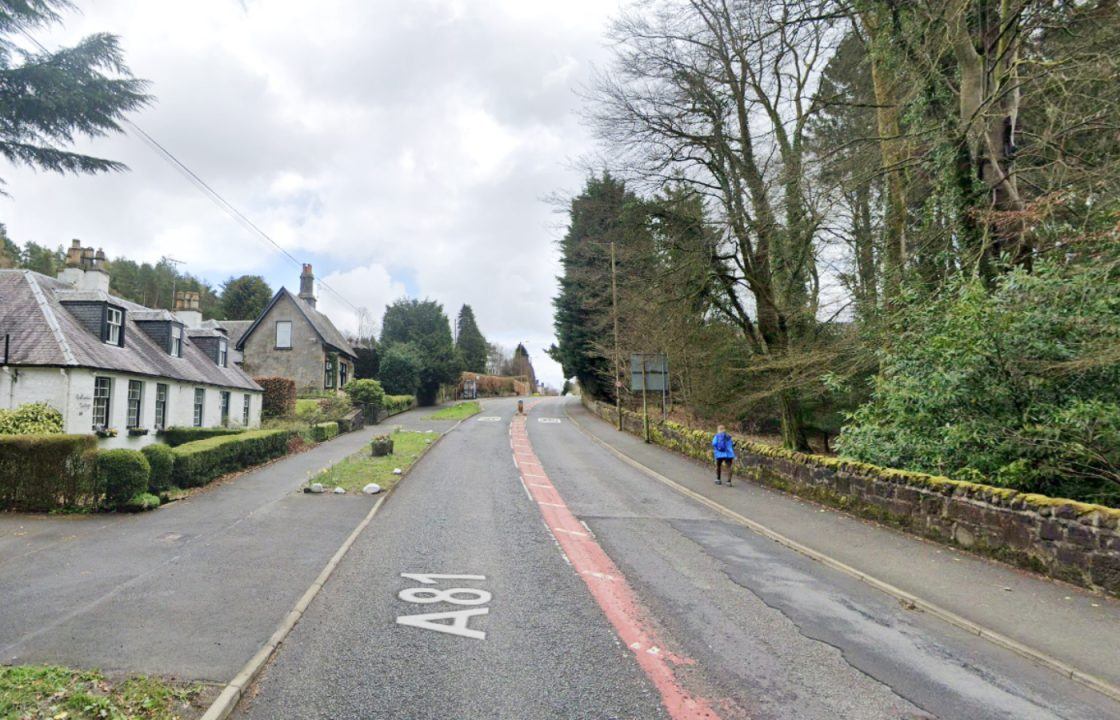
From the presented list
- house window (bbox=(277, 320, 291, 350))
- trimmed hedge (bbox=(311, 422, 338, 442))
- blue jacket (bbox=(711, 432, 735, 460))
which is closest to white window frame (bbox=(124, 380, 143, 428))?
A: trimmed hedge (bbox=(311, 422, 338, 442))

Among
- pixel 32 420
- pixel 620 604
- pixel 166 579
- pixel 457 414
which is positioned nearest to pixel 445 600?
pixel 620 604

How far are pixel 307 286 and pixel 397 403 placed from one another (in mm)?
12878

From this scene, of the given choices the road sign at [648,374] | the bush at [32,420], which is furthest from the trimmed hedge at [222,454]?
the road sign at [648,374]

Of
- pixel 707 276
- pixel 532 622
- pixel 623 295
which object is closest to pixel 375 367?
pixel 623 295

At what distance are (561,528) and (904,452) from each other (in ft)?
22.4

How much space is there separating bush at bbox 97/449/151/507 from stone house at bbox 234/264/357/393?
30711mm

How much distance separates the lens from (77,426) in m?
17.6

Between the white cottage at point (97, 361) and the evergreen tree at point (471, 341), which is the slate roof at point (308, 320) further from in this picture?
the evergreen tree at point (471, 341)

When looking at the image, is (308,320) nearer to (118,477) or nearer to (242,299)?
(242,299)

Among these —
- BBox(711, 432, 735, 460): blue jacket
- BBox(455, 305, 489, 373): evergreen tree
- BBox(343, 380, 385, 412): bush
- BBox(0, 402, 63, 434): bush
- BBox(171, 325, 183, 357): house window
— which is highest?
BBox(455, 305, 489, 373): evergreen tree

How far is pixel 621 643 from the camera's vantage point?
5840 mm

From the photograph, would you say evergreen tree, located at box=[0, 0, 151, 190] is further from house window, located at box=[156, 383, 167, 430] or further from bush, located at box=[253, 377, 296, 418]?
bush, located at box=[253, 377, 296, 418]

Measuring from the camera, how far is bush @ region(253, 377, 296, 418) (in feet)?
112

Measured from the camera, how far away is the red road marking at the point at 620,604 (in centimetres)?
471
